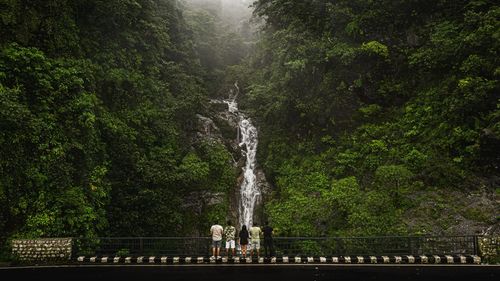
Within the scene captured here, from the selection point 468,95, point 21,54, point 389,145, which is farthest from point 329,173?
point 21,54

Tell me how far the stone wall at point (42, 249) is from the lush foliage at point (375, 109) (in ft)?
37.2

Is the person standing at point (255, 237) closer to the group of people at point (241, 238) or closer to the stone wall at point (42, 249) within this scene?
the group of people at point (241, 238)

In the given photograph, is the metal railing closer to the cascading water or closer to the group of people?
the group of people

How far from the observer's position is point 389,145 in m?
23.1

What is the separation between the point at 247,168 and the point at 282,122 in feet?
14.3

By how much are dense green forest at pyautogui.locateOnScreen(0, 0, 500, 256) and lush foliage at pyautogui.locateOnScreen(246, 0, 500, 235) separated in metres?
0.09

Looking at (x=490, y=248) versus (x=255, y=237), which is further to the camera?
(x=255, y=237)

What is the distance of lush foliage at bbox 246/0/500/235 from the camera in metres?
19.7

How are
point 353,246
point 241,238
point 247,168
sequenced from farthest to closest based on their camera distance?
point 247,168
point 353,246
point 241,238

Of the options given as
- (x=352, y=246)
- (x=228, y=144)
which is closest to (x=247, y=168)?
(x=228, y=144)

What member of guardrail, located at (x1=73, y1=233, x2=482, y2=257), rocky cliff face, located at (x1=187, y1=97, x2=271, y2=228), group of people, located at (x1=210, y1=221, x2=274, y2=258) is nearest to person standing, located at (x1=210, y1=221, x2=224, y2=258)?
group of people, located at (x1=210, y1=221, x2=274, y2=258)

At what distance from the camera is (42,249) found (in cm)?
1520

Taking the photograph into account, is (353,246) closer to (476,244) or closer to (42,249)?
(476,244)
